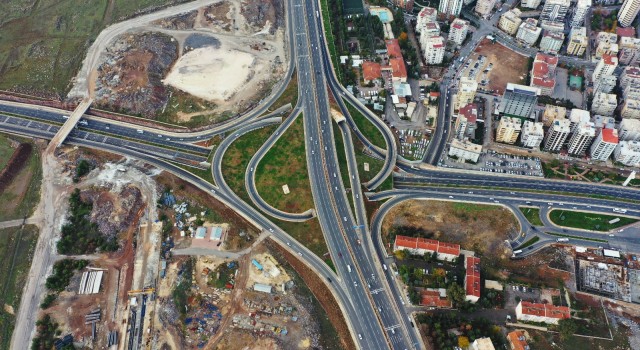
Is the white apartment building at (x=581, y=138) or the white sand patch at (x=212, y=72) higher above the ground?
the white sand patch at (x=212, y=72)

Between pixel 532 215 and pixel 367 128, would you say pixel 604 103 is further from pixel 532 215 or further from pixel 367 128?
pixel 367 128

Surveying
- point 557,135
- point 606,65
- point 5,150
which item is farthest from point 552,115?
point 5,150

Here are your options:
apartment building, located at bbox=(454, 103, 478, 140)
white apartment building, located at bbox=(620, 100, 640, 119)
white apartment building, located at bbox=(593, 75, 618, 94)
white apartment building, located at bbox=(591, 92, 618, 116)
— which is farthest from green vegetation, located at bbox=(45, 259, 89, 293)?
white apartment building, located at bbox=(593, 75, 618, 94)

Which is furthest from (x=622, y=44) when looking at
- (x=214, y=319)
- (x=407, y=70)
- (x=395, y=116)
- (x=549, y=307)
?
(x=214, y=319)

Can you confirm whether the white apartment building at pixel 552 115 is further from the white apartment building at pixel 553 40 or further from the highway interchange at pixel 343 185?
the white apartment building at pixel 553 40

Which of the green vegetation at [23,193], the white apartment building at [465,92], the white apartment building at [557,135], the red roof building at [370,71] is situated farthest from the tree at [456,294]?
the green vegetation at [23,193]

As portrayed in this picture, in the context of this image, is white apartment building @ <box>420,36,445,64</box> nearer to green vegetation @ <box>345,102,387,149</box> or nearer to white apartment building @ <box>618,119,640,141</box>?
green vegetation @ <box>345,102,387,149</box>
